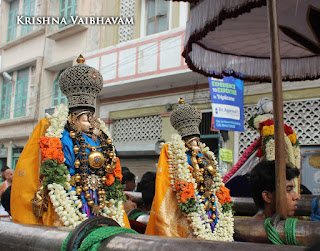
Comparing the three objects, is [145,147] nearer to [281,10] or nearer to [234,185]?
[234,185]

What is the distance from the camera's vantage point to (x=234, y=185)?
15.3 ft

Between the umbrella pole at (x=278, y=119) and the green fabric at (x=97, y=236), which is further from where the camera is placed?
the umbrella pole at (x=278, y=119)

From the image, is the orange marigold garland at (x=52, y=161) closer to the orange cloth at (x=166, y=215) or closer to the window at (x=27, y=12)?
the orange cloth at (x=166, y=215)

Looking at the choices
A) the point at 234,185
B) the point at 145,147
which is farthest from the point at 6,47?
the point at 234,185

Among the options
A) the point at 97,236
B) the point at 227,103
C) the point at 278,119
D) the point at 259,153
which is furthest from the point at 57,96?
the point at 97,236

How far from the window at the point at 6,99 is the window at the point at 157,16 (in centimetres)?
834

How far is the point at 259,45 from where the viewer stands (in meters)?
4.21

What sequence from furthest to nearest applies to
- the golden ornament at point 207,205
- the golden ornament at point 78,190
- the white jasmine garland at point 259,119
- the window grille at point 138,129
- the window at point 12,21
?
the window at point 12,21 < the window grille at point 138,129 < the white jasmine garland at point 259,119 < the golden ornament at point 207,205 < the golden ornament at point 78,190

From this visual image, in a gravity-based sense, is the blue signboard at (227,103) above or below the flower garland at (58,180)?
above

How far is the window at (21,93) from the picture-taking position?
15.8 metres

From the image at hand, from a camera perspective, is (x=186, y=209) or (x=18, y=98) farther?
(x=18, y=98)

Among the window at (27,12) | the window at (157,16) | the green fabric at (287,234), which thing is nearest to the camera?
the green fabric at (287,234)

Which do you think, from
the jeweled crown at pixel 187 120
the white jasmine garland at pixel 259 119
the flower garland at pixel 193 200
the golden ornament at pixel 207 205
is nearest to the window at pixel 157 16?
the white jasmine garland at pixel 259 119

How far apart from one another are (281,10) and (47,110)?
11804 millimetres
